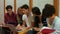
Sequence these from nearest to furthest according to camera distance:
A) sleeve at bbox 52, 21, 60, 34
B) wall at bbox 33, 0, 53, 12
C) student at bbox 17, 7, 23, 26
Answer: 1. sleeve at bbox 52, 21, 60, 34
2. student at bbox 17, 7, 23, 26
3. wall at bbox 33, 0, 53, 12

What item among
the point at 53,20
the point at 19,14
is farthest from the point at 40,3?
the point at 53,20

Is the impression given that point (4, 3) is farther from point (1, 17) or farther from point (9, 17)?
point (9, 17)

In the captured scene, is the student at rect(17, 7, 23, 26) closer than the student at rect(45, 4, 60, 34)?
No

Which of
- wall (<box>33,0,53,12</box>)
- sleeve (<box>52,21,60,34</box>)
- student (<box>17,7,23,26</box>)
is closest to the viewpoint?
sleeve (<box>52,21,60,34</box>)

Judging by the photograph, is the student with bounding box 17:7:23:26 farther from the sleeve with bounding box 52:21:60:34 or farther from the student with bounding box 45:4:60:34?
the sleeve with bounding box 52:21:60:34

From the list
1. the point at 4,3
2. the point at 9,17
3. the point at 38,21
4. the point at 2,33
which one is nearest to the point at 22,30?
the point at 38,21

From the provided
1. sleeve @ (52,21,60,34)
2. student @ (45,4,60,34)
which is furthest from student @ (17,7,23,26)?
sleeve @ (52,21,60,34)

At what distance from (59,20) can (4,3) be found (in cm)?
486

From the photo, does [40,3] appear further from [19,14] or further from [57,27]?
[57,27]

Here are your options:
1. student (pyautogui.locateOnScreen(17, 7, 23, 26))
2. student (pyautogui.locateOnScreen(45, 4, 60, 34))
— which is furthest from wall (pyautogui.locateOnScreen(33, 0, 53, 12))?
student (pyautogui.locateOnScreen(45, 4, 60, 34))

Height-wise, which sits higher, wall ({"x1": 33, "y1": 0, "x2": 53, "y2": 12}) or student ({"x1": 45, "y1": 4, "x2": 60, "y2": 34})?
wall ({"x1": 33, "y1": 0, "x2": 53, "y2": 12})

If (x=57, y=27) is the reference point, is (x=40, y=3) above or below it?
above

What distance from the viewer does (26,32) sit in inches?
165

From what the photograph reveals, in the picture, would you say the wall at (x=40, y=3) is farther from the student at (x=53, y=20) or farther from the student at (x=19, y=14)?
the student at (x=53, y=20)
